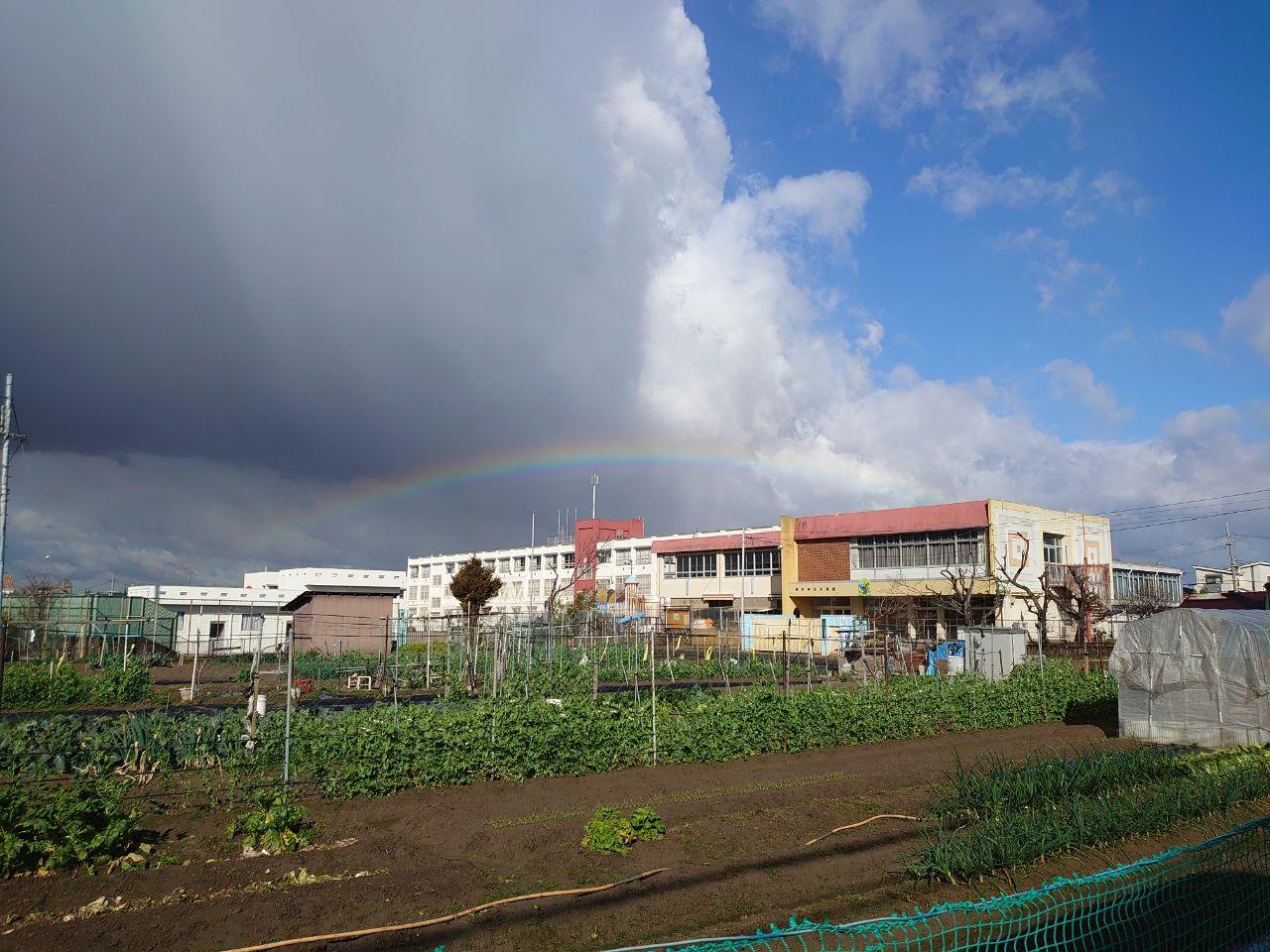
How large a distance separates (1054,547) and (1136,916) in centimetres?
4307

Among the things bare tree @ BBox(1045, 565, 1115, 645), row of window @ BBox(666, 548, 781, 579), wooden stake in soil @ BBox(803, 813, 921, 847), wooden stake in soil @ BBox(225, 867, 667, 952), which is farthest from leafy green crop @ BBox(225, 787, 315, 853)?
row of window @ BBox(666, 548, 781, 579)

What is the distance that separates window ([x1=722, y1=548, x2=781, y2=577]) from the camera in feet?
178

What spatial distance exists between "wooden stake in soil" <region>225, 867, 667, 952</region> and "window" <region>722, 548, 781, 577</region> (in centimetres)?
4647

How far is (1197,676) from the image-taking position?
651 inches

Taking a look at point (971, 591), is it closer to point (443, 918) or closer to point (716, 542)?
point (716, 542)

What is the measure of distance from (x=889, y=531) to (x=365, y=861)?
4139 centimetres

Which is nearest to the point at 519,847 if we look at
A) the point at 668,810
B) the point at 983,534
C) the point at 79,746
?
the point at 668,810

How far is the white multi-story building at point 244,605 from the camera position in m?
32.8

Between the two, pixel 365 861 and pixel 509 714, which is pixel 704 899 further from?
pixel 509 714

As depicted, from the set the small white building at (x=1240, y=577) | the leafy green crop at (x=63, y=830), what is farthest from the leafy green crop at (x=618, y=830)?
the small white building at (x=1240, y=577)

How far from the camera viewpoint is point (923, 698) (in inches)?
699

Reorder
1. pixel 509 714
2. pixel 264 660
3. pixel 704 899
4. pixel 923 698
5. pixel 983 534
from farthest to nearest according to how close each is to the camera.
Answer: pixel 983 534, pixel 264 660, pixel 923 698, pixel 509 714, pixel 704 899

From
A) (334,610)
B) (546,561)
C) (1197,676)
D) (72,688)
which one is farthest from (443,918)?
(546,561)

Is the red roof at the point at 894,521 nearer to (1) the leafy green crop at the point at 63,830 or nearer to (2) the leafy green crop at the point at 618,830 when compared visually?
(2) the leafy green crop at the point at 618,830
